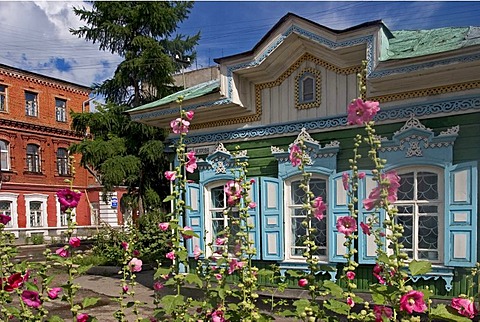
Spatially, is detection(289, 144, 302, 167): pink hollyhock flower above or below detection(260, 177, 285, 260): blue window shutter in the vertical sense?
above

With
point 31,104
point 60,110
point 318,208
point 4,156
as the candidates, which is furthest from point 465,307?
point 60,110

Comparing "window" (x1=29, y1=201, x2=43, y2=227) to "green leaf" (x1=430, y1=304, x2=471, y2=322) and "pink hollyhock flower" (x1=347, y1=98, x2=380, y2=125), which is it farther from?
"green leaf" (x1=430, y1=304, x2=471, y2=322)

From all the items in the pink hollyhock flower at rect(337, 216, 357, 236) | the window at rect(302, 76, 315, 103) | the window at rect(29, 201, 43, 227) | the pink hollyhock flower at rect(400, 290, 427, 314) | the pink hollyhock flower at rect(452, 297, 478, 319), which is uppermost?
the window at rect(302, 76, 315, 103)

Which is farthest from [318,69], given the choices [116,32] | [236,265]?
[116,32]

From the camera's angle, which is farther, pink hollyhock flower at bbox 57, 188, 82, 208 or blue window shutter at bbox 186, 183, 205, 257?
blue window shutter at bbox 186, 183, 205, 257

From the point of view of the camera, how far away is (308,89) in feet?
20.1

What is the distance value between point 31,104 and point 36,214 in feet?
21.7

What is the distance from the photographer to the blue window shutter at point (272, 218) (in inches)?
241

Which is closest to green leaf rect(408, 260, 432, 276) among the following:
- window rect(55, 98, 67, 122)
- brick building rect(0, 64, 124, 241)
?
brick building rect(0, 64, 124, 241)

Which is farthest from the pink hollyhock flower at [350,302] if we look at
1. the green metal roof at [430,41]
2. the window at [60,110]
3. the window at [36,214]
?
the window at [60,110]

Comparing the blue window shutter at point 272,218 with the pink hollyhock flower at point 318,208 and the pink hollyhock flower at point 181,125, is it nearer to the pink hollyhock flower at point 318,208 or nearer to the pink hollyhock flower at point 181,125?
the pink hollyhock flower at point 181,125

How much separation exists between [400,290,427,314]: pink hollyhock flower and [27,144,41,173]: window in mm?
24765

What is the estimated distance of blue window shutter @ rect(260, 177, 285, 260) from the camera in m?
6.11

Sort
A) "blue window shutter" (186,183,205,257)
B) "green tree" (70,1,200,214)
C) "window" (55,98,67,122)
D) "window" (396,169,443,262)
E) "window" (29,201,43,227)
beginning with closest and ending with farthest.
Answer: "window" (396,169,443,262) < "blue window shutter" (186,183,205,257) < "green tree" (70,1,200,214) < "window" (29,201,43,227) < "window" (55,98,67,122)
